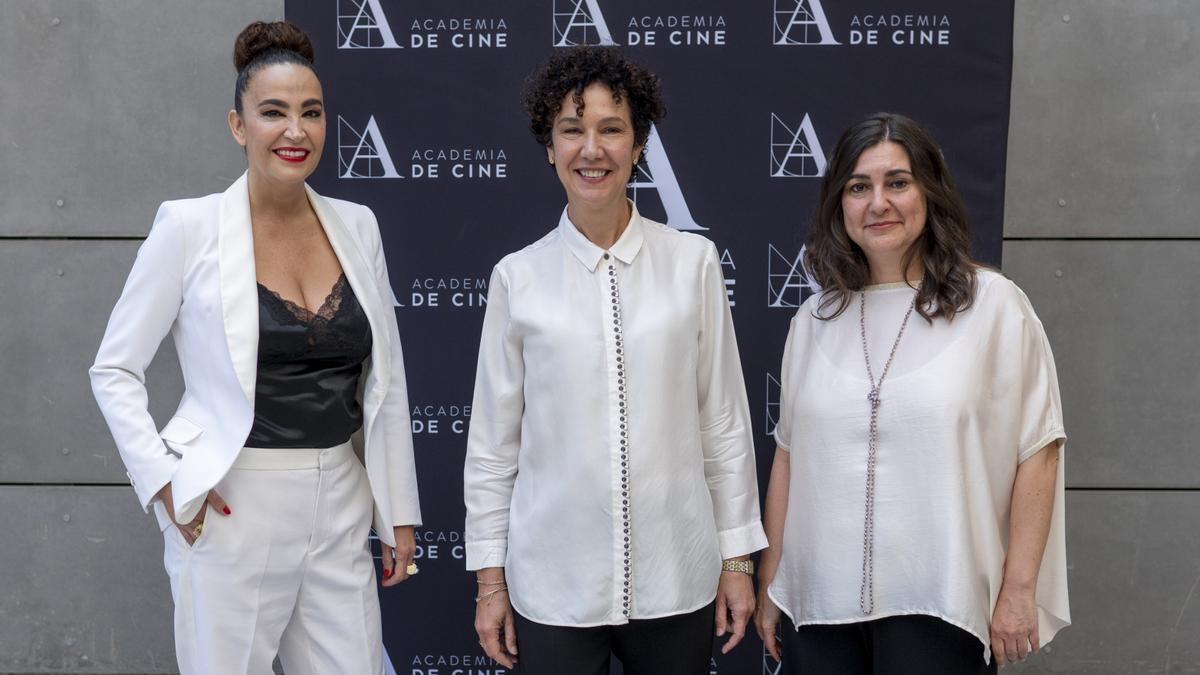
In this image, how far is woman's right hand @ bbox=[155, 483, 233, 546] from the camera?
7.11 ft

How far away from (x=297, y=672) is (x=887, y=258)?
5.14ft

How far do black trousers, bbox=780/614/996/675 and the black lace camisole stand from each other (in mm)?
1091

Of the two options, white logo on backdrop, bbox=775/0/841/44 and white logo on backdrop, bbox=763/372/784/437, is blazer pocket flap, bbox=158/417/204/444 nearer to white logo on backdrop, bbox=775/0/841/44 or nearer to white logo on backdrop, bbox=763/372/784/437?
white logo on backdrop, bbox=763/372/784/437

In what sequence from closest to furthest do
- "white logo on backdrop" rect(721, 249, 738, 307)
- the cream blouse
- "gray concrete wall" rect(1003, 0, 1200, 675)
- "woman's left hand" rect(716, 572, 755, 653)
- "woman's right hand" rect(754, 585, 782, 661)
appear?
1. the cream blouse
2. "woman's left hand" rect(716, 572, 755, 653)
3. "woman's right hand" rect(754, 585, 782, 661)
4. "white logo on backdrop" rect(721, 249, 738, 307)
5. "gray concrete wall" rect(1003, 0, 1200, 675)

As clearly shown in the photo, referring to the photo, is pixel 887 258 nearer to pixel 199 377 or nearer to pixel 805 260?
pixel 805 260

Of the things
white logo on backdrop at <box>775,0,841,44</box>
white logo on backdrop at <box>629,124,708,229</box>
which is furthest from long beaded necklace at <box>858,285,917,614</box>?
white logo on backdrop at <box>775,0,841,44</box>

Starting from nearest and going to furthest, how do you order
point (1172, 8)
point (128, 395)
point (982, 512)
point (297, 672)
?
point (982, 512), point (128, 395), point (297, 672), point (1172, 8)

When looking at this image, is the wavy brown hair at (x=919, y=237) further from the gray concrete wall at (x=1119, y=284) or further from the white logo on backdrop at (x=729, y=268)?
the gray concrete wall at (x=1119, y=284)

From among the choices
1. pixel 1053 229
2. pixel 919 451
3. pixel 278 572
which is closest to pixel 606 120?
pixel 919 451

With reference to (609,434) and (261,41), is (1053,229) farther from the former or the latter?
(261,41)

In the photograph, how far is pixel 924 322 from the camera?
7.00 ft

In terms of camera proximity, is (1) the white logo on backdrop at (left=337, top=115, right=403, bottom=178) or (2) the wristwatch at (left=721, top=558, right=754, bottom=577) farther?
(1) the white logo on backdrop at (left=337, top=115, right=403, bottom=178)

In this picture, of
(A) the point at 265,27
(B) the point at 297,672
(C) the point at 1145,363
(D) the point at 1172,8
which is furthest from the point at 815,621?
(D) the point at 1172,8

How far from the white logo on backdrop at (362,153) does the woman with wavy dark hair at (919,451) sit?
1608mm
